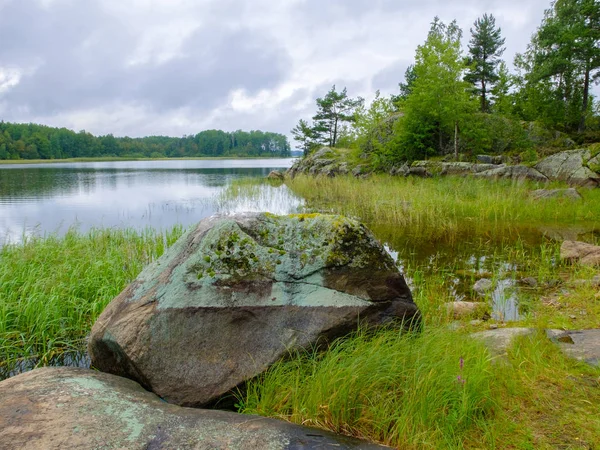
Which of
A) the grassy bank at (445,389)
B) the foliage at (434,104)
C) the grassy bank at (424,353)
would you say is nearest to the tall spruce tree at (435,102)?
the foliage at (434,104)

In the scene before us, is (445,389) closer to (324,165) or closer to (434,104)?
(434,104)

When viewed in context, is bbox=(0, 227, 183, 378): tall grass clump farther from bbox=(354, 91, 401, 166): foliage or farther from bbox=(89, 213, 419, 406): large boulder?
bbox=(354, 91, 401, 166): foliage

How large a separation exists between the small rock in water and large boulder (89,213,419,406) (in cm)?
337

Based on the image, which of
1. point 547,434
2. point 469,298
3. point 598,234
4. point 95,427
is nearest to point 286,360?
point 95,427

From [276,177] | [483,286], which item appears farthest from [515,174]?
[276,177]

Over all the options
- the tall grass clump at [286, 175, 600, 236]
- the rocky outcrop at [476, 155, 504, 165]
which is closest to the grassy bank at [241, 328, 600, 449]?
the tall grass clump at [286, 175, 600, 236]

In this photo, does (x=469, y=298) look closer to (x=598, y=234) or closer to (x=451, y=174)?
(x=598, y=234)

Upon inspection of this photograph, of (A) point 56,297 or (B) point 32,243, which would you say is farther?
(B) point 32,243

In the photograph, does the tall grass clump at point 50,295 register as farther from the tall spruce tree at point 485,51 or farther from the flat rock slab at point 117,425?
the tall spruce tree at point 485,51

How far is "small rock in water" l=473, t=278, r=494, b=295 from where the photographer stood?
264 inches

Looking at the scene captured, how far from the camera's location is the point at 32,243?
8.80 metres

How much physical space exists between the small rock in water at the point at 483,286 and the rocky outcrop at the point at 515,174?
1362 centimetres

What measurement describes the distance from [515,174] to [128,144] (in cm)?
14409

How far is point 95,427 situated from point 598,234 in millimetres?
13282
